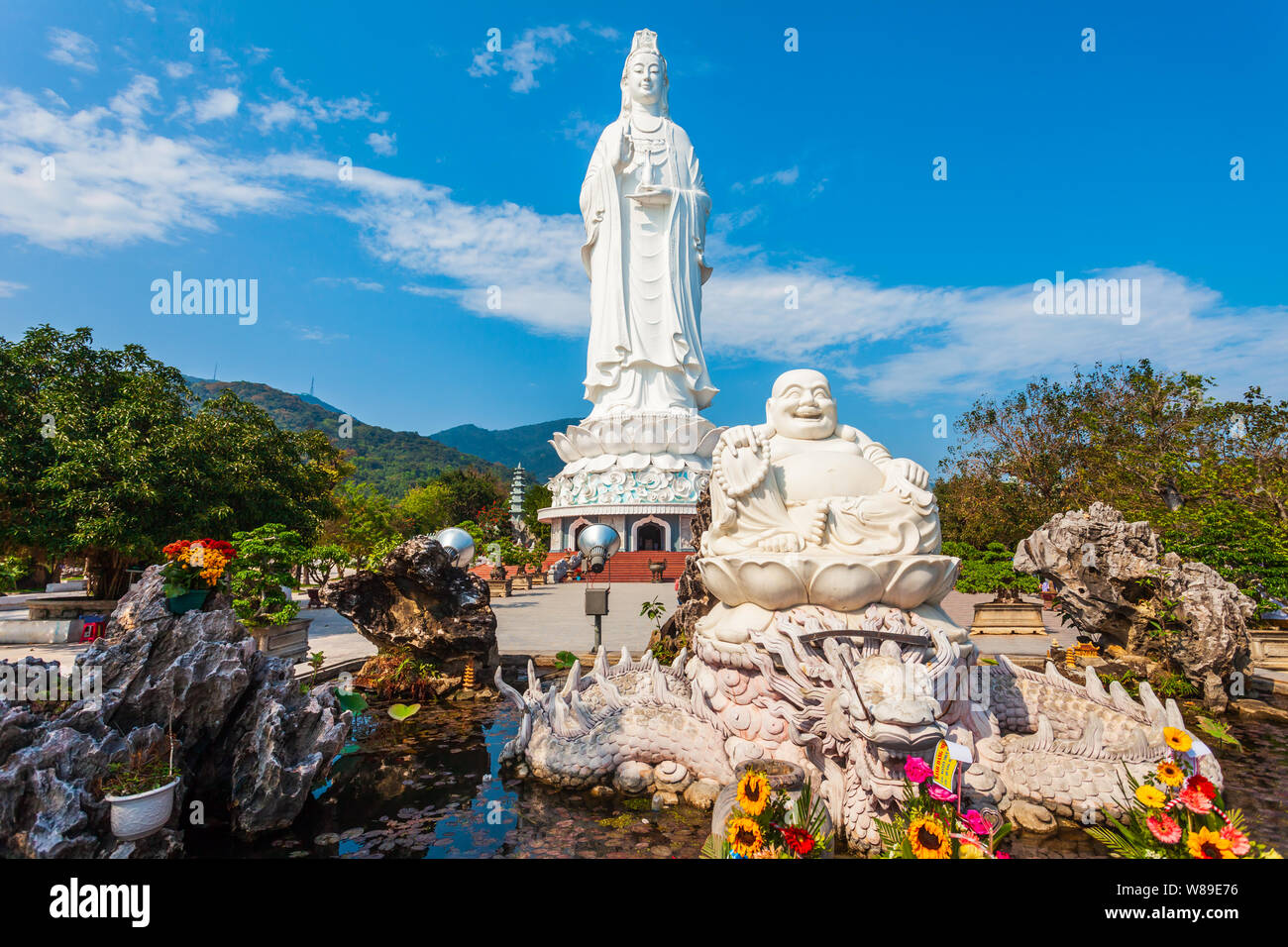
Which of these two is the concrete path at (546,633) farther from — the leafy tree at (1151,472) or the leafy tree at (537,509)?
the leafy tree at (537,509)

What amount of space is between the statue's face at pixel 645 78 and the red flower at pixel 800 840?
99.7 feet

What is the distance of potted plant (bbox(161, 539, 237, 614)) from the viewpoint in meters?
5.23

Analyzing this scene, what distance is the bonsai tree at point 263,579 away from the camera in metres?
7.83

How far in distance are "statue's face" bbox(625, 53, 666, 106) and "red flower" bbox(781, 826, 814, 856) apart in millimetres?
30376

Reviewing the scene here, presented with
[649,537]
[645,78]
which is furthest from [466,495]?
[645,78]

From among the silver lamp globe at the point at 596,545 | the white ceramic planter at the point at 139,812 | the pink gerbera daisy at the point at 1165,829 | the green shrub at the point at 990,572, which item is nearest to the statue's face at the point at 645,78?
the silver lamp globe at the point at 596,545

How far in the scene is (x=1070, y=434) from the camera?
22.4 m

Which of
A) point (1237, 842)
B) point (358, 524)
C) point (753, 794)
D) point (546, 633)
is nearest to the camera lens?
point (1237, 842)

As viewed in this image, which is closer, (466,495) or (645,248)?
(645,248)

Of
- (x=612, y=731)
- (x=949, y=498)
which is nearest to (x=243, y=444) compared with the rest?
(x=612, y=731)

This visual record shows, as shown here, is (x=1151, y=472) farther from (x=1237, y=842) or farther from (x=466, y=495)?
(x=466, y=495)

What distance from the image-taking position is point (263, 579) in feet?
26.0

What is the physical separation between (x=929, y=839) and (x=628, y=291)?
2730cm

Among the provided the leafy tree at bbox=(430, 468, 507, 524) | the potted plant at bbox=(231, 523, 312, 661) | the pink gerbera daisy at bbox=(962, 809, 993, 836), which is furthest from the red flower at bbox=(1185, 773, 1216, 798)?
the leafy tree at bbox=(430, 468, 507, 524)
